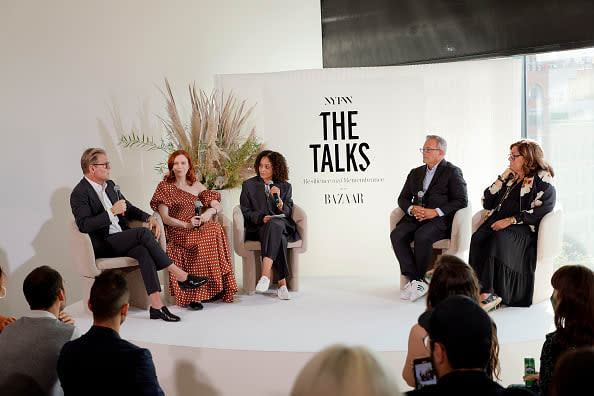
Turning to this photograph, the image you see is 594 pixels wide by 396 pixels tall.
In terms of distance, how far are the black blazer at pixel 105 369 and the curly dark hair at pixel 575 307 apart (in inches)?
65.9

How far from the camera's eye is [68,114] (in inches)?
243

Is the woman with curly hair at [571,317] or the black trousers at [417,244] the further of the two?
the black trousers at [417,244]

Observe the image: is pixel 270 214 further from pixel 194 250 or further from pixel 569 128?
pixel 569 128

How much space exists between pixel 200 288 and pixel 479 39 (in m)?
3.88

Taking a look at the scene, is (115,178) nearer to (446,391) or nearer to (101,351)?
(101,351)

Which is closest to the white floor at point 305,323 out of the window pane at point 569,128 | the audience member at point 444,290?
the audience member at point 444,290

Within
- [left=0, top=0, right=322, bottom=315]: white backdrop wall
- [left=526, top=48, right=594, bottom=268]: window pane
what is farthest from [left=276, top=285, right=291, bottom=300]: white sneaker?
[left=526, top=48, right=594, bottom=268]: window pane

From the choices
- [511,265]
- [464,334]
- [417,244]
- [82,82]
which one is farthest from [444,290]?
[82,82]

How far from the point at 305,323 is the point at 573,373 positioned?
3270mm

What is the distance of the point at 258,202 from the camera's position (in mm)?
5812

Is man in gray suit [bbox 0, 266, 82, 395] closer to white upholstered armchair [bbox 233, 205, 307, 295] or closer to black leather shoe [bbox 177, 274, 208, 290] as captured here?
black leather shoe [bbox 177, 274, 208, 290]

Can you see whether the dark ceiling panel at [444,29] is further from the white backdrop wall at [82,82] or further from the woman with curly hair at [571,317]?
the woman with curly hair at [571,317]

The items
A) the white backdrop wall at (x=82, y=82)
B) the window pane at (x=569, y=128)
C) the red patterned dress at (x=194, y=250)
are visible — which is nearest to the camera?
the red patterned dress at (x=194, y=250)

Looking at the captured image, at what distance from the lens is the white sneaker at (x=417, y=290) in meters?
5.30
